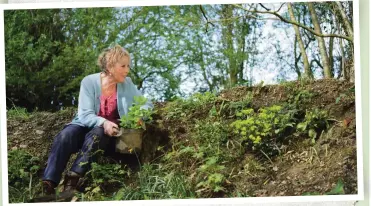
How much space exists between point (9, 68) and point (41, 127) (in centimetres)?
36

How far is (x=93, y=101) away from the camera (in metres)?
3.31

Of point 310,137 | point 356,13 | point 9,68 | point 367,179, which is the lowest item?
point 367,179

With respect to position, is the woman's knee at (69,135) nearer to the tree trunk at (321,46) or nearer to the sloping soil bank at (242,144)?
the sloping soil bank at (242,144)

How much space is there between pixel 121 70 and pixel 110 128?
0.31m

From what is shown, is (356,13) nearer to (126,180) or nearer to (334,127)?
(334,127)

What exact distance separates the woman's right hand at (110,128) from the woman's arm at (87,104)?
0.09 feet

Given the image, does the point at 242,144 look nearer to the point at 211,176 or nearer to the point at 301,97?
the point at 211,176

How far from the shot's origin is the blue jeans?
10.7 feet

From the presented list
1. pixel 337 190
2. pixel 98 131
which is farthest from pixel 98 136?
pixel 337 190

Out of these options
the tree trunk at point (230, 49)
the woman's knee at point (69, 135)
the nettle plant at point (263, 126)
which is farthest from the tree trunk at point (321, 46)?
the woman's knee at point (69, 135)

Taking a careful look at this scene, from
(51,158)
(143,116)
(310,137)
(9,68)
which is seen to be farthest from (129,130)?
(310,137)

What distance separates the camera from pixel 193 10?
10.8 ft

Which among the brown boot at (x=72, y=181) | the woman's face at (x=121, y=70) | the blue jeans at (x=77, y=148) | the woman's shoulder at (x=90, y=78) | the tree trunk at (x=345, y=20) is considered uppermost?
the tree trunk at (x=345, y=20)

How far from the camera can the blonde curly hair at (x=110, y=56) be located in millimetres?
3312
